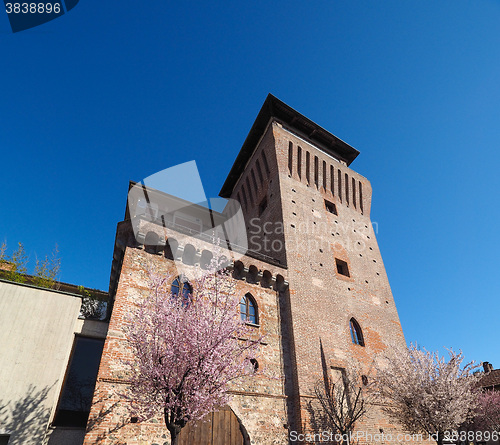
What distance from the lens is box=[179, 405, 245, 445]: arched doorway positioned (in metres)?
9.76

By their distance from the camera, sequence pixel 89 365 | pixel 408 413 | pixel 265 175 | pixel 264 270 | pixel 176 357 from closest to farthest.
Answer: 1. pixel 176 357
2. pixel 89 365
3. pixel 408 413
4. pixel 264 270
5. pixel 265 175

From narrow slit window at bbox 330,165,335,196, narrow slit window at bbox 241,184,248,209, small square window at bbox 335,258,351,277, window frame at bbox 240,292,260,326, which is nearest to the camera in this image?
window frame at bbox 240,292,260,326

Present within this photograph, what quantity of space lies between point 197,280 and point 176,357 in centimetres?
372

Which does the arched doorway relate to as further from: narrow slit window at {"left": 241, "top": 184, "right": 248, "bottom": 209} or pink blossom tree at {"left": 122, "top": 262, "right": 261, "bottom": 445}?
narrow slit window at {"left": 241, "top": 184, "right": 248, "bottom": 209}

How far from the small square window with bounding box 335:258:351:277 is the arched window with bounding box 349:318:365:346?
8.84 ft

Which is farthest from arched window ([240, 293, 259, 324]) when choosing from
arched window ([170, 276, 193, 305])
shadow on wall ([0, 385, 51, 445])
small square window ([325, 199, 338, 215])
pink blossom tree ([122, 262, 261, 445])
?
small square window ([325, 199, 338, 215])

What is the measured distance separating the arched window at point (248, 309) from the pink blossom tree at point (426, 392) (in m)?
6.36

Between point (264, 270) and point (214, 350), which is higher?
point (264, 270)

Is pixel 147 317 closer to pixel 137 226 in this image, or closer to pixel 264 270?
pixel 137 226

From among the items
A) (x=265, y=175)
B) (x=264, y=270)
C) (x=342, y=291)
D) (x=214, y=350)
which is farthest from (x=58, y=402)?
(x=265, y=175)

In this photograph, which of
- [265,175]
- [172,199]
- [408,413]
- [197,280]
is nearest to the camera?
[197,280]

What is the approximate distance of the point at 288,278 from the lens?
1452 centimetres

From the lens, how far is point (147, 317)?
875 centimetres

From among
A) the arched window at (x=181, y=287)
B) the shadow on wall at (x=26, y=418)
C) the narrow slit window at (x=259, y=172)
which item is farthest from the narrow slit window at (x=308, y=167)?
the shadow on wall at (x=26, y=418)
